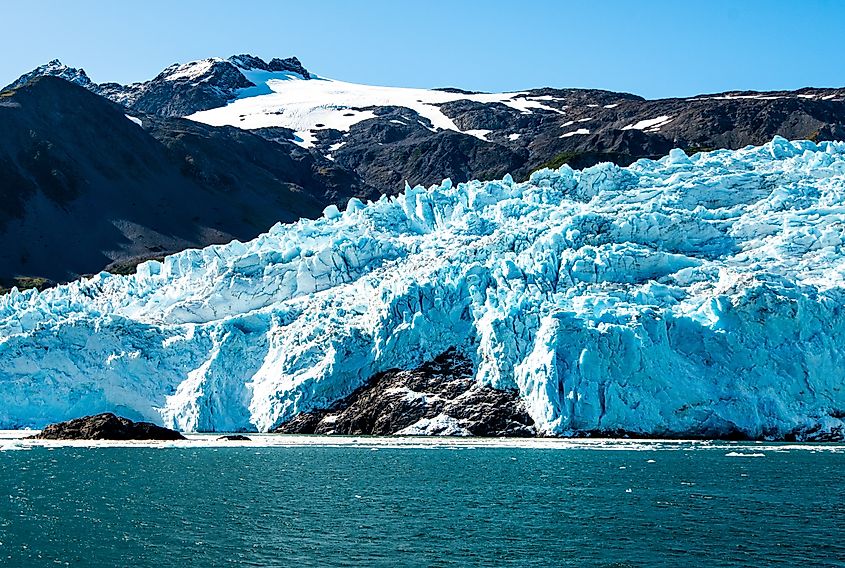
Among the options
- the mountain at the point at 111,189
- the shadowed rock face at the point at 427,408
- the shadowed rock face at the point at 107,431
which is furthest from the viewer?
the mountain at the point at 111,189

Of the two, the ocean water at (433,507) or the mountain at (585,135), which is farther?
the mountain at (585,135)

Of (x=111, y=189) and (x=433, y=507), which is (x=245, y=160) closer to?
(x=111, y=189)

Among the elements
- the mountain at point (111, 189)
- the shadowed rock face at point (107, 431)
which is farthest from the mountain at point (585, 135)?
the shadowed rock face at point (107, 431)

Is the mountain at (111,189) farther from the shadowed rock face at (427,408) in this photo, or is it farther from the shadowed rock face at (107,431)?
the shadowed rock face at (427,408)

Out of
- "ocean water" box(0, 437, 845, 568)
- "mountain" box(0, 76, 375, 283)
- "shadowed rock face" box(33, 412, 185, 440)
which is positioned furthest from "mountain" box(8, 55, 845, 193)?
"ocean water" box(0, 437, 845, 568)

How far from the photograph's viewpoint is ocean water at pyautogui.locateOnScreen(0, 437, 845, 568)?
2105 centimetres

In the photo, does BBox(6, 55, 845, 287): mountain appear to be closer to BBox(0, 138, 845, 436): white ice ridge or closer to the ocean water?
BBox(0, 138, 845, 436): white ice ridge

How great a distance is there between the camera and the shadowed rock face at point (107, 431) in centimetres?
4891

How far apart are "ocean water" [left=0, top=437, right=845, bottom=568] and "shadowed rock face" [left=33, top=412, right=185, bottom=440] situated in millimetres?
7501

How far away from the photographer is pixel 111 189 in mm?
137750

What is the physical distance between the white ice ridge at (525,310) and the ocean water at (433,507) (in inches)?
136

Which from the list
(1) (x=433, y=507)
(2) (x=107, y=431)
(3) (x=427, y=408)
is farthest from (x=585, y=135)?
(1) (x=433, y=507)

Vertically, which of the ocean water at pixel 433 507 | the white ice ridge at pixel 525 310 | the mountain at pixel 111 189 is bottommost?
the ocean water at pixel 433 507

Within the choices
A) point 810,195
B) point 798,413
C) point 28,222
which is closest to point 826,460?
point 798,413
